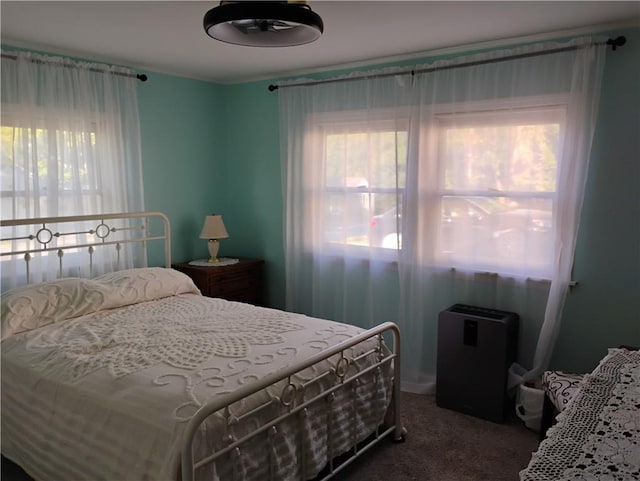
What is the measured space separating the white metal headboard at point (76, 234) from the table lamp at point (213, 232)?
1.10 ft

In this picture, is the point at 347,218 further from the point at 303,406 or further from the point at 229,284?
the point at 303,406

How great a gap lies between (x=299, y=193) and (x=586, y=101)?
2.13 m

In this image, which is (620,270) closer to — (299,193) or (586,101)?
(586,101)

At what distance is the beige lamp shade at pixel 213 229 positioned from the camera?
419 cm

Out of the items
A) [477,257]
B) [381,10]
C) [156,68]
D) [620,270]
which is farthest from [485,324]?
[156,68]

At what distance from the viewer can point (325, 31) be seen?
3018 millimetres

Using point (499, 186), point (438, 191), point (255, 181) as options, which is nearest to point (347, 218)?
point (438, 191)

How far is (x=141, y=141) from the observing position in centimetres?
398

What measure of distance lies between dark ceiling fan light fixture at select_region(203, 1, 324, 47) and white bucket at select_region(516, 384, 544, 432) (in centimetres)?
234

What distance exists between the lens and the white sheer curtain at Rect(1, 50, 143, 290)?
320 cm

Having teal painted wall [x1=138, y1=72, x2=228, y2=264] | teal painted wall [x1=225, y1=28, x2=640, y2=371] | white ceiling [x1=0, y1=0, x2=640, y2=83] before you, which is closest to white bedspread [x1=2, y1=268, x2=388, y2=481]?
teal painted wall [x1=225, y1=28, x2=640, y2=371]

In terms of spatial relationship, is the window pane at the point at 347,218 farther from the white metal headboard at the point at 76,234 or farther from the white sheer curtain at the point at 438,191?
the white metal headboard at the point at 76,234

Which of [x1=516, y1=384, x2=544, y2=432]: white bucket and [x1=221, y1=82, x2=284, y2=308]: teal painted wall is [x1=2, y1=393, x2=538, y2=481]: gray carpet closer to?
[x1=516, y1=384, x2=544, y2=432]: white bucket

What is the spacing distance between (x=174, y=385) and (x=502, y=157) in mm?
2408
